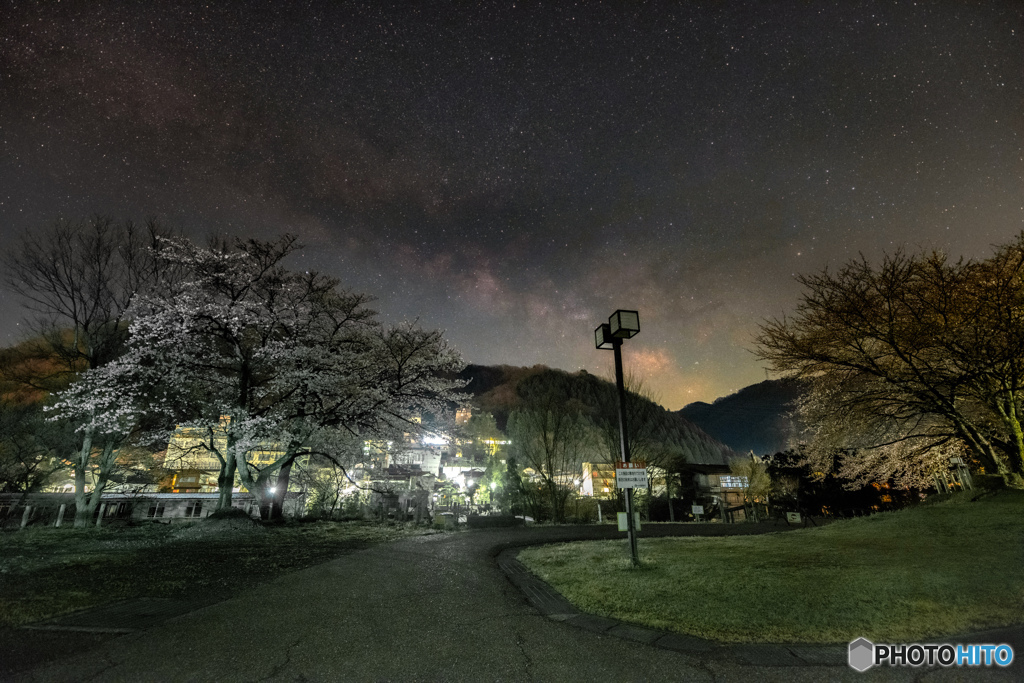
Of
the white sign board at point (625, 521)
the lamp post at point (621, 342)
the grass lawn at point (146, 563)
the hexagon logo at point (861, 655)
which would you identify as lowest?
the grass lawn at point (146, 563)

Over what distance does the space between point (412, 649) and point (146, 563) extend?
25.0 ft

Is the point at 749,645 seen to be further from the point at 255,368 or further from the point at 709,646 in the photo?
the point at 255,368

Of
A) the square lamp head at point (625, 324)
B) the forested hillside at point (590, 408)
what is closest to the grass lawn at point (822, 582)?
the square lamp head at point (625, 324)

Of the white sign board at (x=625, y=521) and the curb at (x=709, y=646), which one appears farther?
the white sign board at (x=625, y=521)

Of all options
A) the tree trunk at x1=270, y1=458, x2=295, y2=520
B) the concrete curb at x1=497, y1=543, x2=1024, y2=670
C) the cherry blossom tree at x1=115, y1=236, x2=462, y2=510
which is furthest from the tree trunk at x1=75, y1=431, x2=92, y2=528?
the concrete curb at x1=497, y1=543, x2=1024, y2=670

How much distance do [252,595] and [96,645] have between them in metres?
2.27

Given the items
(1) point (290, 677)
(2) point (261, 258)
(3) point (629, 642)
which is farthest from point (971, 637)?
(2) point (261, 258)

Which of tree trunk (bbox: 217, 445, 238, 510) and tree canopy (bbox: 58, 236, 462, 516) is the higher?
tree canopy (bbox: 58, 236, 462, 516)

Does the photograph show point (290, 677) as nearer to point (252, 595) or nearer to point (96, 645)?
point (96, 645)

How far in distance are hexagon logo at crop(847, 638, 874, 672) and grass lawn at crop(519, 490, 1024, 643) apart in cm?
19

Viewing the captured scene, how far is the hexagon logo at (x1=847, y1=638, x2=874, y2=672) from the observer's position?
378 centimetres

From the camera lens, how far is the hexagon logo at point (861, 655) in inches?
149

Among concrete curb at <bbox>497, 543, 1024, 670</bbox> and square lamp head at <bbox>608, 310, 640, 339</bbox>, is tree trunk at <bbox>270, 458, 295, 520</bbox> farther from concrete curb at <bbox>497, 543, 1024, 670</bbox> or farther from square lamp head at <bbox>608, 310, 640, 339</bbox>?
concrete curb at <bbox>497, 543, 1024, 670</bbox>

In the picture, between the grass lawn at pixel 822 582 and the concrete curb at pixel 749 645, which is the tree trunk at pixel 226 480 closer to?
the grass lawn at pixel 822 582
